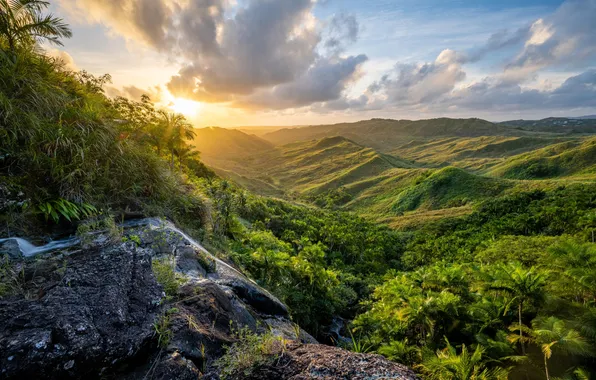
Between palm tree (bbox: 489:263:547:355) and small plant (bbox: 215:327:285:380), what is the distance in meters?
9.78

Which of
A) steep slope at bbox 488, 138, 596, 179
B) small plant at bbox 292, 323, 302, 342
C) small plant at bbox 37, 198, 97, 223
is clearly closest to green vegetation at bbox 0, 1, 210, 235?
small plant at bbox 37, 198, 97, 223

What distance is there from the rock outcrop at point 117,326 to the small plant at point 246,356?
0.48 ft

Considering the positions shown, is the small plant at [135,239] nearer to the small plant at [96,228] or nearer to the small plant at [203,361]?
the small plant at [96,228]

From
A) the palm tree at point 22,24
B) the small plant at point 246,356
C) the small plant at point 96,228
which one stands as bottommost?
the small plant at point 246,356

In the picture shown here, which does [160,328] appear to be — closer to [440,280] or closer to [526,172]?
[440,280]

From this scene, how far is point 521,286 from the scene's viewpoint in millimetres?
10469

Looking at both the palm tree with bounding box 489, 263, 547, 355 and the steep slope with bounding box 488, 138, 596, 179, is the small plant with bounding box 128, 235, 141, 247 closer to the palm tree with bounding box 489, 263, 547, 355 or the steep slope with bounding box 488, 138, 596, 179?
the palm tree with bounding box 489, 263, 547, 355

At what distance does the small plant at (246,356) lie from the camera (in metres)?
4.60

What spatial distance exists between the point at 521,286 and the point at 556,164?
98.1 metres

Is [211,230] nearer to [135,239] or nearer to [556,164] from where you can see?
[135,239]

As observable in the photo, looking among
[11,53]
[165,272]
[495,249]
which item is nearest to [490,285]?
[165,272]

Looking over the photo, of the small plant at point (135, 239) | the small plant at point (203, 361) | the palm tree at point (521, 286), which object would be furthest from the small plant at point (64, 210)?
the palm tree at point (521, 286)

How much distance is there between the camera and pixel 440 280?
51.6ft

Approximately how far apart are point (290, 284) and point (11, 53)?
14167 mm
